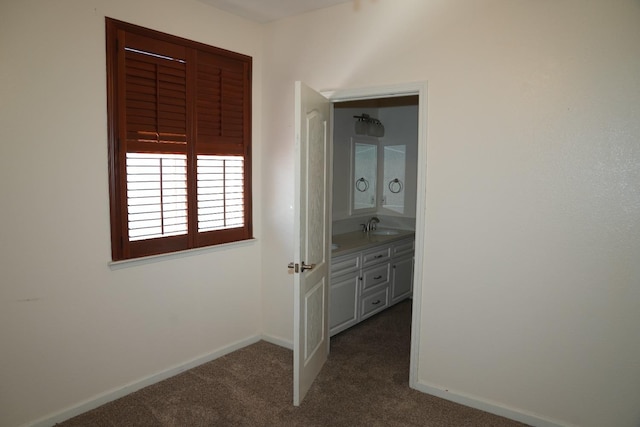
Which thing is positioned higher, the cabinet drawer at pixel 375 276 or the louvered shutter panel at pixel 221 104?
the louvered shutter panel at pixel 221 104

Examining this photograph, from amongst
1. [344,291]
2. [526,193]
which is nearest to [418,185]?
[526,193]

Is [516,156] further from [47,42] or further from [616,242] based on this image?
[47,42]

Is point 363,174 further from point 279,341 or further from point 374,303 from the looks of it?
point 279,341

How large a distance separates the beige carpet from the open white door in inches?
6.6

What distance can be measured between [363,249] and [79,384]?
8.28 ft

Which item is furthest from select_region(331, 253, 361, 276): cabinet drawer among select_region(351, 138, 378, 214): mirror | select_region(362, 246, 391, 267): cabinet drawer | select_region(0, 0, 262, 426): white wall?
select_region(0, 0, 262, 426): white wall

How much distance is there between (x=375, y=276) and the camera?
4320mm

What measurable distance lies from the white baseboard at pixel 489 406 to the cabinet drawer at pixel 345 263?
120cm

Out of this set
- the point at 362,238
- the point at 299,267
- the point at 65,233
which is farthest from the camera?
the point at 362,238

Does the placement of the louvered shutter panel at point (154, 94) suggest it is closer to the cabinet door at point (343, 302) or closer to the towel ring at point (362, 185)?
the cabinet door at point (343, 302)

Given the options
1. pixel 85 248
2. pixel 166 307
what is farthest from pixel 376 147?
pixel 85 248

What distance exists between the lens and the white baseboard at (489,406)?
2.53 m

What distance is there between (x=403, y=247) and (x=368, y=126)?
1480 mm

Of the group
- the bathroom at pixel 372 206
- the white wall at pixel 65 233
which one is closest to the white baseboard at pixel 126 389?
the white wall at pixel 65 233
